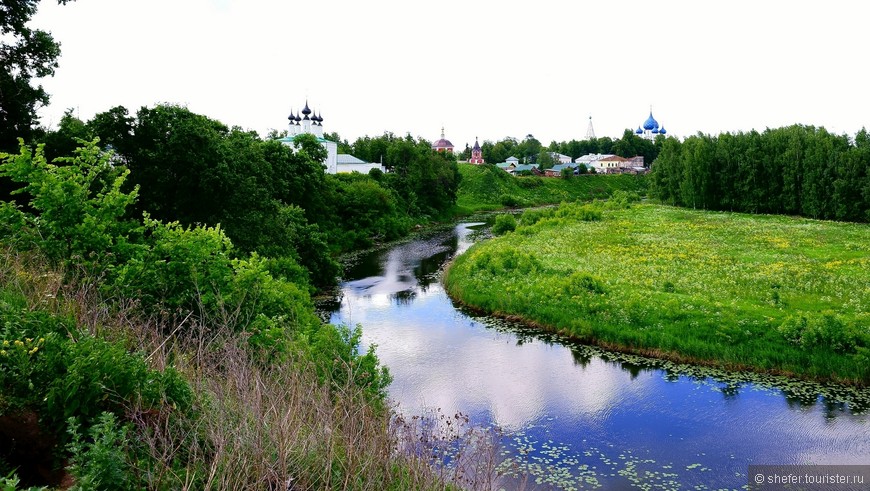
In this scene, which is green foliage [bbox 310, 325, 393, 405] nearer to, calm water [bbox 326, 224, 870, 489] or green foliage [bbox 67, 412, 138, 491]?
calm water [bbox 326, 224, 870, 489]

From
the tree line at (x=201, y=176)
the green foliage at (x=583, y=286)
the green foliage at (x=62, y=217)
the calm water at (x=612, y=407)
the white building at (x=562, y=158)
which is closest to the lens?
the green foliage at (x=62, y=217)

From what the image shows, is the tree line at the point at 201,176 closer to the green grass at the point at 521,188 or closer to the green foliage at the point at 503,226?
the green foliage at the point at 503,226

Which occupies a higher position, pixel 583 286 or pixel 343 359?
pixel 343 359

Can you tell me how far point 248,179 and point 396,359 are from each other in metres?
12.3

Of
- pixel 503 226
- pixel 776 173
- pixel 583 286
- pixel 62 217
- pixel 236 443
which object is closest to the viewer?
pixel 236 443

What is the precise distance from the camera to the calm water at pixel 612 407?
1309 cm

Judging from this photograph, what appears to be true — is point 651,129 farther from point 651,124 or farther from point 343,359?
point 343,359

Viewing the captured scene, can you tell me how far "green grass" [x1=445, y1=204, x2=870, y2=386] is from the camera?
18.5m

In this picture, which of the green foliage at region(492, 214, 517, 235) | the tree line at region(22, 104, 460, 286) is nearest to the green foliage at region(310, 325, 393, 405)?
the tree line at region(22, 104, 460, 286)

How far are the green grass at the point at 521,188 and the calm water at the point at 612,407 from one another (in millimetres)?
59324

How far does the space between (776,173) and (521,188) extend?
4824cm

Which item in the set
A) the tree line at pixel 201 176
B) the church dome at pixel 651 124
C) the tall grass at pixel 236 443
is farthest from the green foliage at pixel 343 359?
the church dome at pixel 651 124

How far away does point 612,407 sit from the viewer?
1619cm

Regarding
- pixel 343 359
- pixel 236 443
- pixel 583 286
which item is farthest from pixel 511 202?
pixel 236 443
